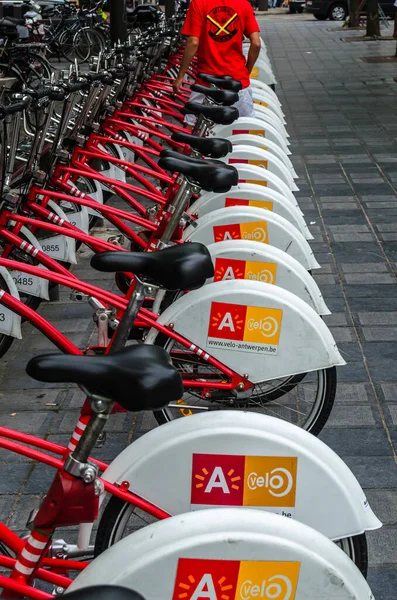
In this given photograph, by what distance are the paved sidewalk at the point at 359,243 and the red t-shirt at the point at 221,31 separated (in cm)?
136

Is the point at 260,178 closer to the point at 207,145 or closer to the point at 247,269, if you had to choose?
the point at 207,145

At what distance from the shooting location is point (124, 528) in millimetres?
2846

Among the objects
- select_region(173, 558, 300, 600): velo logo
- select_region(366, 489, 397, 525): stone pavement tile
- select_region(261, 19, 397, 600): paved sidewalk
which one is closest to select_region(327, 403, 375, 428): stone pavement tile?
select_region(261, 19, 397, 600): paved sidewalk

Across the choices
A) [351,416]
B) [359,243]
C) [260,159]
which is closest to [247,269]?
[351,416]

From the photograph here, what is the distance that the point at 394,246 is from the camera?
733 cm

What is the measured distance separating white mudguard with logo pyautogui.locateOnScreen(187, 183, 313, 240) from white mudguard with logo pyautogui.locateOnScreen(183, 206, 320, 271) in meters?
0.40

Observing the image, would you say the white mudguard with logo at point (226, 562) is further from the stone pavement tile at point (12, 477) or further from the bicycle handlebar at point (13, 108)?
the bicycle handlebar at point (13, 108)

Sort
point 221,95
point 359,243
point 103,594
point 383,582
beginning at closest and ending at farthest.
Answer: point 103,594, point 383,582, point 221,95, point 359,243

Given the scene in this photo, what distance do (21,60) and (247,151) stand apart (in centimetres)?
886

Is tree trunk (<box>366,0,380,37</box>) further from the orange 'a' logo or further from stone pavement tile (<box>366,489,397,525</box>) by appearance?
stone pavement tile (<box>366,489,397,525</box>)

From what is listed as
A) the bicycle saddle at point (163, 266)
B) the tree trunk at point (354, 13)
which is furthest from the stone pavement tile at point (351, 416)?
the tree trunk at point (354, 13)

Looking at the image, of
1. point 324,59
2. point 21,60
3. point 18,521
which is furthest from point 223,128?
point 324,59

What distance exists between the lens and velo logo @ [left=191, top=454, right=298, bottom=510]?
276 centimetres

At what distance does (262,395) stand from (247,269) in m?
0.54
